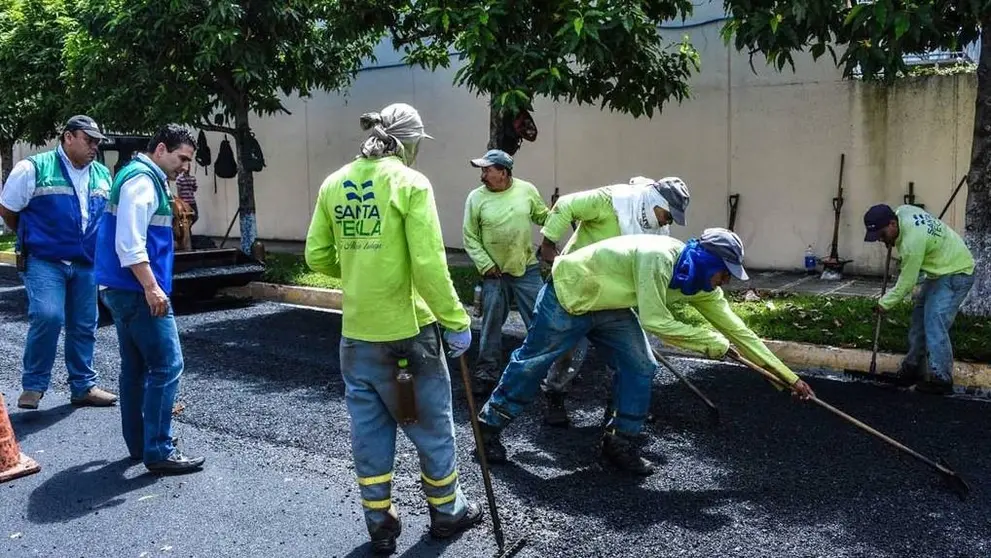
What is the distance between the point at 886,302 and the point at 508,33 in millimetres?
4052

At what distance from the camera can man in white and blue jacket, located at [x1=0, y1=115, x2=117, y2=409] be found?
231 inches

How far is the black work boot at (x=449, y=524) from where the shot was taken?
3.96 meters

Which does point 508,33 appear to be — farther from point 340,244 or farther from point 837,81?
point 340,244

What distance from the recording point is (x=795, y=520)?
13.5ft

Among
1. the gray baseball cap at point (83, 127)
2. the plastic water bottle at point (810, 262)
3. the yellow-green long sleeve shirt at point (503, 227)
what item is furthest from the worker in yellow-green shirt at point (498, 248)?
the plastic water bottle at point (810, 262)

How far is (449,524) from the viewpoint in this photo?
156 inches

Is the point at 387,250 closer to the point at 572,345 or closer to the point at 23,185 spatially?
the point at 572,345

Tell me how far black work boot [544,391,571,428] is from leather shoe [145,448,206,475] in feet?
6.74

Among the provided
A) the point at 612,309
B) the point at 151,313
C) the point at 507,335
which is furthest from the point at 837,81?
the point at 151,313

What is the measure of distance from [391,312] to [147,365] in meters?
1.71

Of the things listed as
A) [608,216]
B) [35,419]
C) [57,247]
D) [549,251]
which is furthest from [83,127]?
[608,216]

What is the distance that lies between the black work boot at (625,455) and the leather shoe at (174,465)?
7.11 feet

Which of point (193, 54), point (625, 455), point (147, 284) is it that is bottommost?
point (625, 455)

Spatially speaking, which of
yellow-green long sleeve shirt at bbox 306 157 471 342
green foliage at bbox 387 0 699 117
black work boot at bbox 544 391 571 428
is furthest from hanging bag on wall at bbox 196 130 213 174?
yellow-green long sleeve shirt at bbox 306 157 471 342
